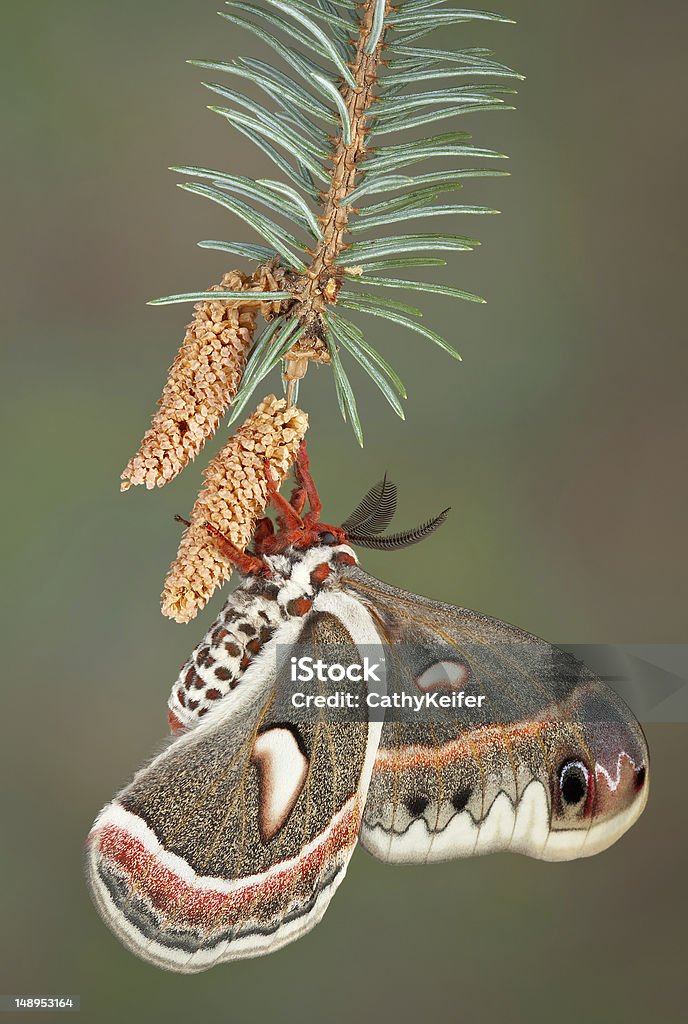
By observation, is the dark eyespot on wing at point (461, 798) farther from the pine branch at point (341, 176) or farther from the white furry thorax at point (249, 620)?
the pine branch at point (341, 176)

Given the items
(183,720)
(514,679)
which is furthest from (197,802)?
(514,679)

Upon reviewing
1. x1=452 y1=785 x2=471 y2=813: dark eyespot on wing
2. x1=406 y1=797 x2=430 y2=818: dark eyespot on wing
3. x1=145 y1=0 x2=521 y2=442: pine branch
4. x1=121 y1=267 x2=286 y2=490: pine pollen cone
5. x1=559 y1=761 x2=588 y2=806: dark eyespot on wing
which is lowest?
x1=406 y1=797 x2=430 y2=818: dark eyespot on wing

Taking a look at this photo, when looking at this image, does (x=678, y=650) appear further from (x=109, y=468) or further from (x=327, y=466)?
(x=109, y=468)

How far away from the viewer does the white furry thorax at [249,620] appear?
3.01ft

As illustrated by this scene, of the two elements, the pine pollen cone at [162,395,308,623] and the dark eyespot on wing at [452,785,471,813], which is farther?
the dark eyespot on wing at [452,785,471,813]

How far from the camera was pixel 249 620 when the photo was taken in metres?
0.94

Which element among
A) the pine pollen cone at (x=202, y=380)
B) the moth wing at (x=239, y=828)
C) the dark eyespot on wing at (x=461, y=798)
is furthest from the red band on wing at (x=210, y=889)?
the pine pollen cone at (x=202, y=380)

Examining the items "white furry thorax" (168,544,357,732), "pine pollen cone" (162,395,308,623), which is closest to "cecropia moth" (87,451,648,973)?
"white furry thorax" (168,544,357,732)

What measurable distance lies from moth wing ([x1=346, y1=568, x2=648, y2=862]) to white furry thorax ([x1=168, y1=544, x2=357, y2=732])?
8 cm

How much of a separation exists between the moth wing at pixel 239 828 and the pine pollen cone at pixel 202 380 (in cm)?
27

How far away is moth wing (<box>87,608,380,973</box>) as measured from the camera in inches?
36.1

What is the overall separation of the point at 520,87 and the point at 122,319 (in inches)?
A: 32.0

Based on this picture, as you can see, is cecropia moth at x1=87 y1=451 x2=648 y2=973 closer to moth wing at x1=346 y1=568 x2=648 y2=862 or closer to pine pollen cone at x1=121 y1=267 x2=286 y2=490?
moth wing at x1=346 y1=568 x2=648 y2=862

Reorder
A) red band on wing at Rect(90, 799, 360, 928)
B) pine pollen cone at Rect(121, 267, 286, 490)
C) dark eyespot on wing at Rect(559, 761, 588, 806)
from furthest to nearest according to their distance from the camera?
dark eyespot on wing at Rect(559, 761, 588, 806), red band on wing at Rect(90, 799, 360, 928), pine pollen cone at Rect(121, 267, 286, 490)
